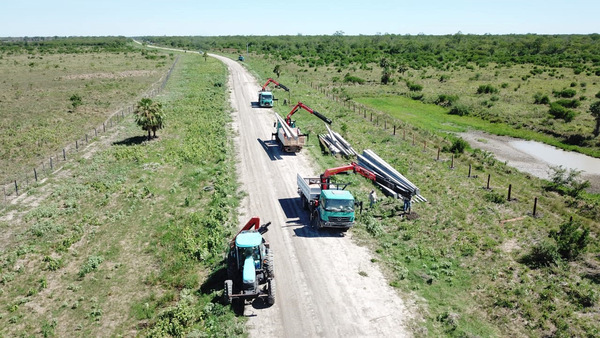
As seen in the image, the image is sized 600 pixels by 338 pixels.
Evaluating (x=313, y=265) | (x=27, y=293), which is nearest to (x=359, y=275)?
(x=313, y=265)

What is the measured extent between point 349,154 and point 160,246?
20536 mm

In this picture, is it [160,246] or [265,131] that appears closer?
[160,246]

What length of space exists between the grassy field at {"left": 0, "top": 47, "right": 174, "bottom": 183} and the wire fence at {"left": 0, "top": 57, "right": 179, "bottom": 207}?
74 centimetres

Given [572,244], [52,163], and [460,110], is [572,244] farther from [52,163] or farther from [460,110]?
[460,110]

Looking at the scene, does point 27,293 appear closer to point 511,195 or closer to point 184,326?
point 184,326

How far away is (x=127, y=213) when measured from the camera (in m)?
29.8

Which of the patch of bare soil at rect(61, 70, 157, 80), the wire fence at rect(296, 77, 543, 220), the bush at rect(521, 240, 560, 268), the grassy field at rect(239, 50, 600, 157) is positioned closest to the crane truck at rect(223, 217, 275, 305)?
the bush at rect(521, 240, 560, 268)

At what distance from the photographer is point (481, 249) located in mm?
24938

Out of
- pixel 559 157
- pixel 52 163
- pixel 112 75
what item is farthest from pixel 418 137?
pixel 112 75

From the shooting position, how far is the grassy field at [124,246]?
1900cm

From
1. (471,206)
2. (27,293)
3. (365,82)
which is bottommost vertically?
(27,293)

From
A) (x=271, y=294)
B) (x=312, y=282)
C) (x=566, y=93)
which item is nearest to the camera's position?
(x=271, y=294)

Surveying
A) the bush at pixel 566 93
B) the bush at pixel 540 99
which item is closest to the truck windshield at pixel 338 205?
the bush at pixel 540 99

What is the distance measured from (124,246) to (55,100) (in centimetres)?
5500
